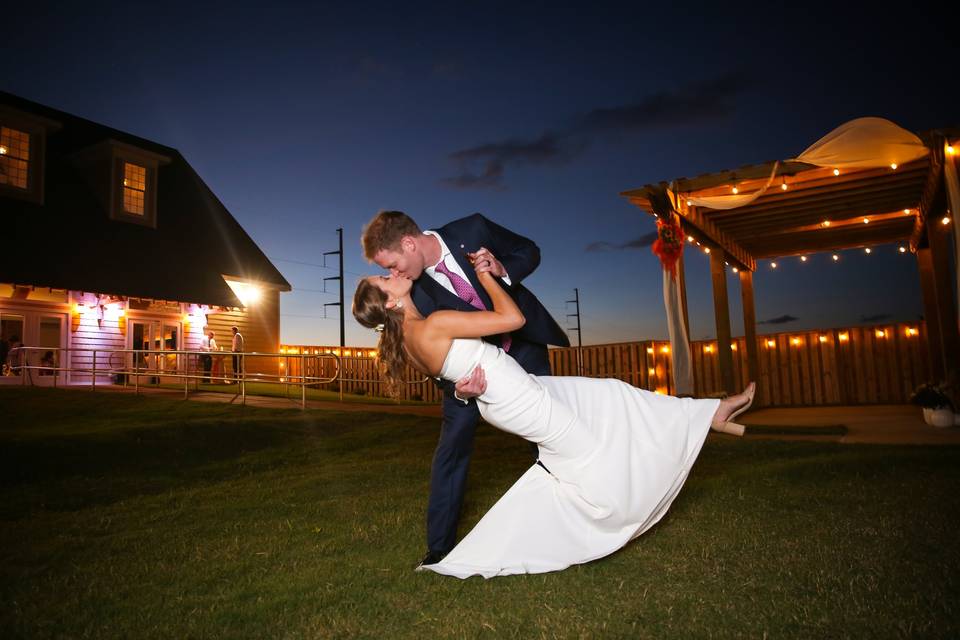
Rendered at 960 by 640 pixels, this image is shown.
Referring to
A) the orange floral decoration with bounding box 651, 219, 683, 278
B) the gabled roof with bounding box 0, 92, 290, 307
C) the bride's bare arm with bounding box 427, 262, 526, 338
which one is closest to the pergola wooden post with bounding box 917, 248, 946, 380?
the orange floral decoration with bounding box 651, 219, 683, 278

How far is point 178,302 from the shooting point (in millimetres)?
16562

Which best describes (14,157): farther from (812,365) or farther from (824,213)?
(812,365)

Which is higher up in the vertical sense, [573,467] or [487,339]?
[487,339]

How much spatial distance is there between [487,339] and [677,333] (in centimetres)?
692

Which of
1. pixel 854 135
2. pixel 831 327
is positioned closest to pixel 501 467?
pixel 854 135

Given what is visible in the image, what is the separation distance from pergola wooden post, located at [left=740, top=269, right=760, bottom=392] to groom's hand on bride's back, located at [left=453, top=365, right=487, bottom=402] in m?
11.3

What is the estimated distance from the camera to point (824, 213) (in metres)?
10.7

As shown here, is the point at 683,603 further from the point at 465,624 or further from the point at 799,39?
the point at 799,39

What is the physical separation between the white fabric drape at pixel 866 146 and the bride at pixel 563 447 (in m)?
6.24

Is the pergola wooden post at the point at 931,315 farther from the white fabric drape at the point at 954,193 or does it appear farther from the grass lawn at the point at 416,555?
the grass lawn at the point at 416,555

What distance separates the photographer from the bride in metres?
3.11

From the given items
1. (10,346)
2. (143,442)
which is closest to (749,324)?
(143,442)

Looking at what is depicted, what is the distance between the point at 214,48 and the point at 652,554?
15810mm

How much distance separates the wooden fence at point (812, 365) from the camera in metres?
13.5
